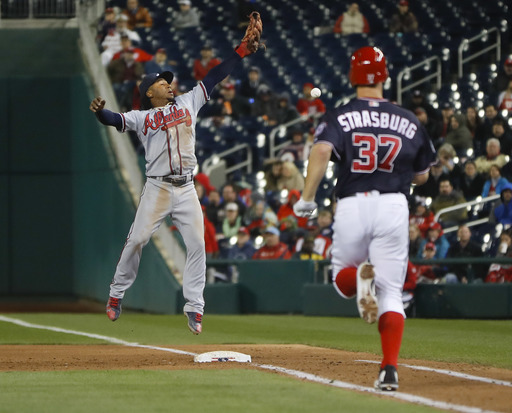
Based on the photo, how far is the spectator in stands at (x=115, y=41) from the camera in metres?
19.1

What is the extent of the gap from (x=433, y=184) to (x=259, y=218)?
8.77 ft

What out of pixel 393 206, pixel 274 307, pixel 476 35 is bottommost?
pixel 274 307

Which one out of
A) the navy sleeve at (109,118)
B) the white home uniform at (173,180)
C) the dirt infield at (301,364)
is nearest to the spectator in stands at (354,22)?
the dirt infield at (301,364)

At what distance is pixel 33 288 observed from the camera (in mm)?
21516

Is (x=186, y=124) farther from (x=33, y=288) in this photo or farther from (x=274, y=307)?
(x=33, y=288)

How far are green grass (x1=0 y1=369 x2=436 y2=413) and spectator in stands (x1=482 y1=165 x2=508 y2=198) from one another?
29.0ft

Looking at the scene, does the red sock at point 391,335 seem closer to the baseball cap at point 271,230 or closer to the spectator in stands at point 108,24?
the baseball cap at point 271,230

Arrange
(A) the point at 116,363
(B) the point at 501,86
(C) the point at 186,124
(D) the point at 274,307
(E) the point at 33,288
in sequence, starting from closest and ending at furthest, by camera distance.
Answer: (A) the point at 116,363 < (C) the point at 186,124 < (D) the point at 274,307 < (B) the point at 501,86 < (E) the point at 33,288


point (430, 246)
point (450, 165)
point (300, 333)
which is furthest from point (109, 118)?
point (450, 165)

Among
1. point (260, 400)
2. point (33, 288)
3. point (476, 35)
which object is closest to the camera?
point (260, 400)

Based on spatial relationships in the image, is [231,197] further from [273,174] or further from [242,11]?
[242,11]

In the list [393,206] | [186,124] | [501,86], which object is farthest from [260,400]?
[501,86]

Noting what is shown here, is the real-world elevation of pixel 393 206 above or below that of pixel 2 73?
below

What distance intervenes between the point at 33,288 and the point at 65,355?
43.0 ft
